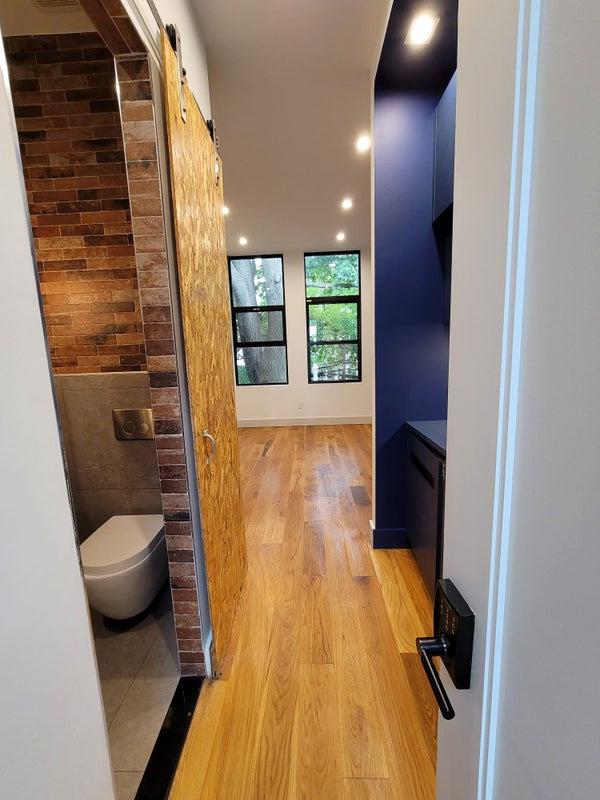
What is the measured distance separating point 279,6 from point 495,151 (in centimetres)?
179

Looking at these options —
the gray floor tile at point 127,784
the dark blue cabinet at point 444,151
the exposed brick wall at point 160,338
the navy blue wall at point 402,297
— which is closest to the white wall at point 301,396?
the navy blue wall at point 402,297

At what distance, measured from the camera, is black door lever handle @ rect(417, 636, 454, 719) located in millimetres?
531

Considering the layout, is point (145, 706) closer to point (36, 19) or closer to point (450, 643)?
point (450, 643)

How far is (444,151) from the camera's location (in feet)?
6.16

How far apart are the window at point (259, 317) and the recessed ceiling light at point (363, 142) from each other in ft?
9.78

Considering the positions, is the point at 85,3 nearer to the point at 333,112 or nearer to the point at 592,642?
the point at 592,642

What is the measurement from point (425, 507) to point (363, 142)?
257cm

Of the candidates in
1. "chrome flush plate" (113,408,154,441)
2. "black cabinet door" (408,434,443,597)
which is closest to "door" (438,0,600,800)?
"black cabinet door" (408,434,443,597)

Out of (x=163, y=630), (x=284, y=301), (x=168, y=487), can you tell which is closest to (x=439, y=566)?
(x=168, y=487)

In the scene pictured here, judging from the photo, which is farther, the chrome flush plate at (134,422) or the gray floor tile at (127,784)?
the chrome flush plate at (134,422)

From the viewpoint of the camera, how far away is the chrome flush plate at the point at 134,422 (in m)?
2.01

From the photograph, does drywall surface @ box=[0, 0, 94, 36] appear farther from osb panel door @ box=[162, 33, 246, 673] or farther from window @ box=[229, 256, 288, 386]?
window @ box=[229, 256, 288, 386]

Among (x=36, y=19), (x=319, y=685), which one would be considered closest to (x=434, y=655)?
(x=319, y=685)

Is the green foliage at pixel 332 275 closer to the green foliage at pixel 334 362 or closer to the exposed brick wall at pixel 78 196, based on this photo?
the green foliage at pixel 334 362
